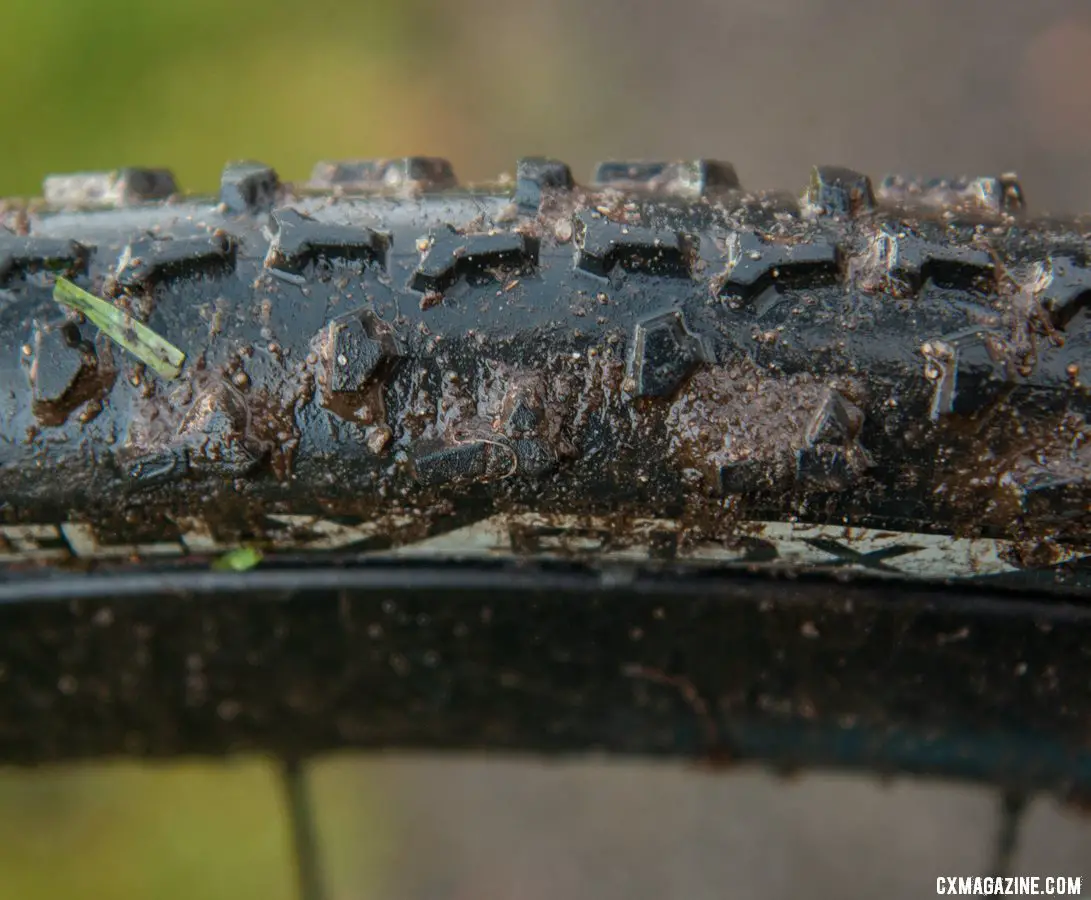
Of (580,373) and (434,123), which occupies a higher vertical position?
(434,123)

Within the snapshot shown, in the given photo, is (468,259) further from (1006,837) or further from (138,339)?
(1006,837)

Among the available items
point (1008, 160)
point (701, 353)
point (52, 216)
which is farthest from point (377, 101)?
point (701, 353)

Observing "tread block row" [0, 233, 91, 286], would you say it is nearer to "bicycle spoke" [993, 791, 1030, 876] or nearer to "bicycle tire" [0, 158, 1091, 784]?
"bicycle tire" [0, 158, 1091, 784]

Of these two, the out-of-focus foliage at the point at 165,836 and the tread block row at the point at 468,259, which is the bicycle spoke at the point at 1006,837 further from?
the out-of-focus foliage at the point at 165,836

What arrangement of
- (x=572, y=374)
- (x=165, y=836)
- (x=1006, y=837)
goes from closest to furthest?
(x=572, y=374) → (x=1006, y=837) → (x=165, y=836)

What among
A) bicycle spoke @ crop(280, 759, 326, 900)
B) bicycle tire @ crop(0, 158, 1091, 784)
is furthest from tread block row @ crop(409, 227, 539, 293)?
bicycle spoke @ crop(280, 759, 326, 900)

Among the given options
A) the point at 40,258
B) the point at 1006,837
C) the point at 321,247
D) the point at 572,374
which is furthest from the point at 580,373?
the point at 1006,837
